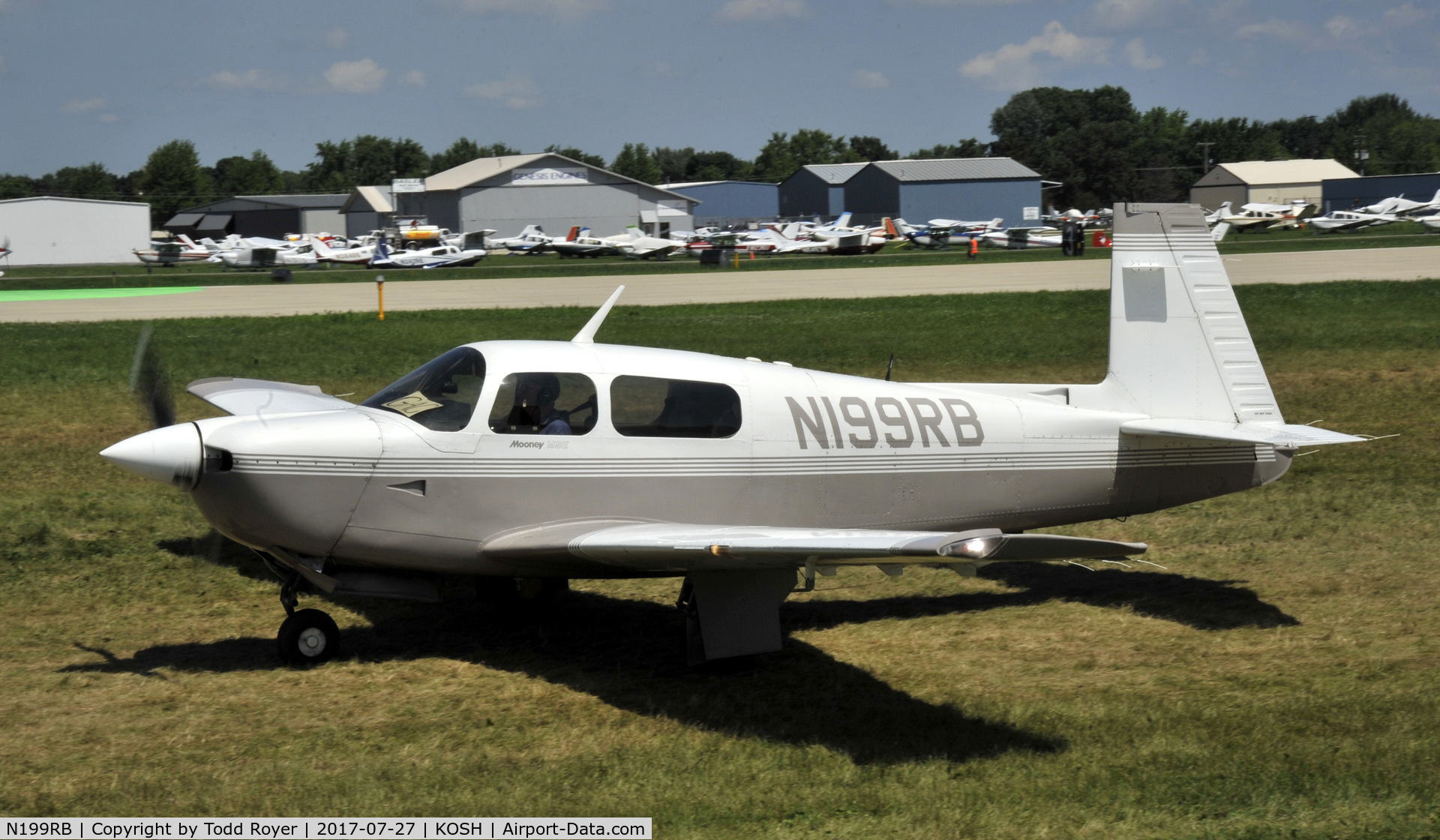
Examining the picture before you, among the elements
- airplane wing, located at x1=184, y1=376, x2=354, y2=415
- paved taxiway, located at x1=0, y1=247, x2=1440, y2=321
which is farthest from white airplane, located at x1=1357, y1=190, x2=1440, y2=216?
airplane wing, located at x1=184, y1=376, x2=354, y2=415

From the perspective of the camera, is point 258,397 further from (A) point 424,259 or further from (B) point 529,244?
(B) point 529,244

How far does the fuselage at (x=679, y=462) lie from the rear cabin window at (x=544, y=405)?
0.02 metres

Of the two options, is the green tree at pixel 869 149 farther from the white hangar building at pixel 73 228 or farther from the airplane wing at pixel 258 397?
the airplane wing at pixel 258 397

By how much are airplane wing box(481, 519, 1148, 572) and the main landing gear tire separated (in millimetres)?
1329

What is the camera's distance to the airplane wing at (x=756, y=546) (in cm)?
548

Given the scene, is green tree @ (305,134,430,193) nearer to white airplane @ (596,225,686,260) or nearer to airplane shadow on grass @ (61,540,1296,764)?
white airplane @ (596,225,686,260)

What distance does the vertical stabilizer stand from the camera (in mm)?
9031

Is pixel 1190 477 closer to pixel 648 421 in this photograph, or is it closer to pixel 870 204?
pixel 648 421

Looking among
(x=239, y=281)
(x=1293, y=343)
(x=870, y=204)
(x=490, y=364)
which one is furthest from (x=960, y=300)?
(x=870, y=204)

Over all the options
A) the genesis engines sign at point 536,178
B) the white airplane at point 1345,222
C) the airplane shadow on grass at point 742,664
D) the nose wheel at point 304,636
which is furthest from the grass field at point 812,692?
the genesis engines sign at point 536,178

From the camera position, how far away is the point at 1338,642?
317 inches

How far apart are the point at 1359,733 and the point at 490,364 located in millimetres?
5552

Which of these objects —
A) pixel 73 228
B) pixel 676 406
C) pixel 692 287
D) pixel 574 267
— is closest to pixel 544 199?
pixel 73 228

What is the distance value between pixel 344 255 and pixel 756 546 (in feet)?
194
